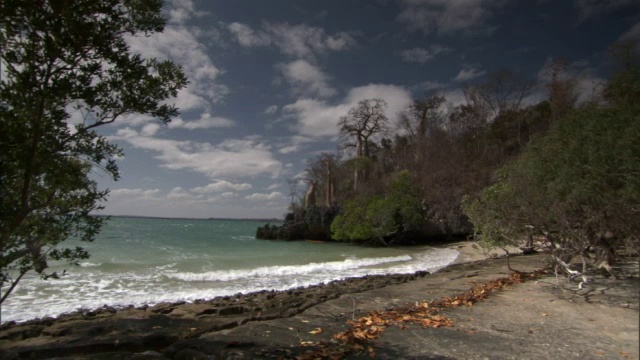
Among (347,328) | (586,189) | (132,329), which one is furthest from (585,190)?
(132,329)

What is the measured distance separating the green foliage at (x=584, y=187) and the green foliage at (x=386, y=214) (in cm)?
2115

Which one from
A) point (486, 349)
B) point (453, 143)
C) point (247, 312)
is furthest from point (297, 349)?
point (453, 143)

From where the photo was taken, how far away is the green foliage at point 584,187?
341 inches

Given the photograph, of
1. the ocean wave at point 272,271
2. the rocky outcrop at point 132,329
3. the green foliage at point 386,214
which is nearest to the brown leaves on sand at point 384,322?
the rocky outcrop at point 132,329

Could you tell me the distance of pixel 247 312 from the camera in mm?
8430

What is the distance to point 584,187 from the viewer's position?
957 cm

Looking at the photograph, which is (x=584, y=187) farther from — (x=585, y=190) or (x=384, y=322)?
(x=384, y=322)

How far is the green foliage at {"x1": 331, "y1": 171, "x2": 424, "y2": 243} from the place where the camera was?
3397cm

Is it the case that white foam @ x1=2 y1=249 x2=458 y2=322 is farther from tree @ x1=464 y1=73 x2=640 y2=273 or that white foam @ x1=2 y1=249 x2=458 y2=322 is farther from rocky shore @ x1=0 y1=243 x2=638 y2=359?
tree @ x1=464 y1=73 x2=640 y2=273

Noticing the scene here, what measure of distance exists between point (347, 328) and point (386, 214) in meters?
27.6

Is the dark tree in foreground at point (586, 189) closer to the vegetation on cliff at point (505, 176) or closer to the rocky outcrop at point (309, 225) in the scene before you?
the vegetation on cliff at point (505, 176)

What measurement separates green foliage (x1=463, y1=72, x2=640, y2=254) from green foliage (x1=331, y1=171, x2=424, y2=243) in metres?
21.2

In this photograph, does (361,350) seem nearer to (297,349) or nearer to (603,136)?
(297,349)

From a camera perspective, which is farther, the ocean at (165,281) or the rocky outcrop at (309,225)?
the rocky outcrop at (309,225)
